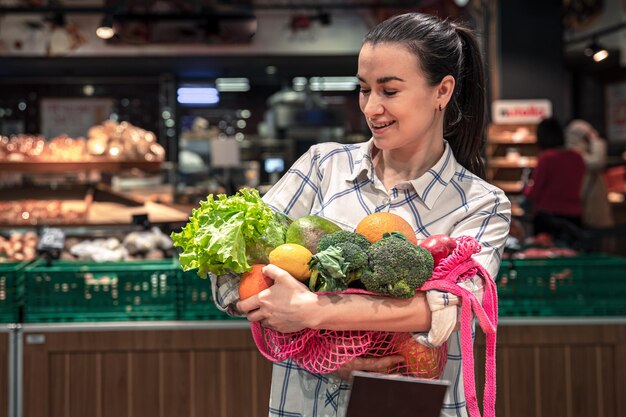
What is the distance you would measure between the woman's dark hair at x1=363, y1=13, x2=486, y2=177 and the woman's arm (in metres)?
0.46

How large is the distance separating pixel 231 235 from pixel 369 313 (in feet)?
0.91

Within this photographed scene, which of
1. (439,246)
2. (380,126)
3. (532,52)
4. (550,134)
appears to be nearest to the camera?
(439,246)

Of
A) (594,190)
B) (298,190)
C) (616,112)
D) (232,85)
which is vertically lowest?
(298,190)

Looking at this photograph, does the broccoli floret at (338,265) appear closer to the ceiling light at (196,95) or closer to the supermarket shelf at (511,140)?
the supermarket shelf at (511,140)

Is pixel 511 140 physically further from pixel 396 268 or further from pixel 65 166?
pixel 396 268

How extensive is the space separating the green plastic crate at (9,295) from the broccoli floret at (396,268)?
7.75ft

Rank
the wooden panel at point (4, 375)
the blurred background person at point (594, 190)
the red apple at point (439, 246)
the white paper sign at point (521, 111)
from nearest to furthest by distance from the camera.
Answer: the red apple at point (439, 246) → the wooden panel at point (4, 375) → the blurred background person at point (594, 190) → the white paper sign at point (521, 111)

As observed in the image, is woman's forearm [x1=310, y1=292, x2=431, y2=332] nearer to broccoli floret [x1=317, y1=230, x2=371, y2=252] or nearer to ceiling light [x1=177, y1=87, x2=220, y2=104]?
broccoli floret [x1=317, y1=230, x2=371, y2=252]

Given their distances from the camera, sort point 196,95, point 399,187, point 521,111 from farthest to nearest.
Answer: point 196,95, point 521,111, point 399,187

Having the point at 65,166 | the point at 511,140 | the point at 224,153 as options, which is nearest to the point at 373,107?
the point at 65,166

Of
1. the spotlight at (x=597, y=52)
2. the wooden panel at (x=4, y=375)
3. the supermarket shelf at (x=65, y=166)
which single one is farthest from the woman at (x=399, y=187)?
the spotlight at (x=597, y=52)

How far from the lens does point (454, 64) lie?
1.67 m

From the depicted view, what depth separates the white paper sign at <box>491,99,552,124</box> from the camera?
1132 cm

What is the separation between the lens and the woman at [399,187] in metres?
1.39
